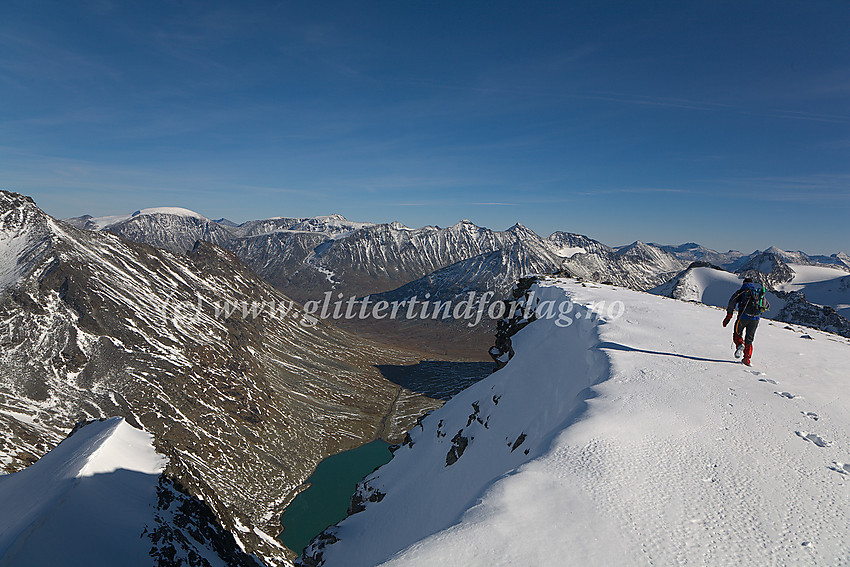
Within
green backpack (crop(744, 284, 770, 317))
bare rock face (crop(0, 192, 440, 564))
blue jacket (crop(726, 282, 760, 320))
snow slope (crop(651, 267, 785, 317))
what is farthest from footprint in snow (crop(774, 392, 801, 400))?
snow slope (crop(651, 267, 785, 317))

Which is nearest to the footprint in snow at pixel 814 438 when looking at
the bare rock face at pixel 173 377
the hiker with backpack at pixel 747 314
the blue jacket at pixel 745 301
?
the hiker with backpack at pixel 747 314

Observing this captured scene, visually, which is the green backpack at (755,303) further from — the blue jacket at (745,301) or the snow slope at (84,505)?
the snow slope at (84,505)

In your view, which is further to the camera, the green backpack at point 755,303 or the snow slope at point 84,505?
the snow slope at point 84,505

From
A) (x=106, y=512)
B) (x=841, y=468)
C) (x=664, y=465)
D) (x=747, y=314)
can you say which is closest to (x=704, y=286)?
(x=747, y=314)

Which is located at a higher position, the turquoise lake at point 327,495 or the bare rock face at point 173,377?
the bare rock face at point 173,377

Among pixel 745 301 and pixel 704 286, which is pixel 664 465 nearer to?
pixel 745 301

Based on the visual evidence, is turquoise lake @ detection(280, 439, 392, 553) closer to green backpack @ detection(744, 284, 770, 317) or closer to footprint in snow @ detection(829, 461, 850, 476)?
green backpack @ detection(744, 284, 770, 317)
